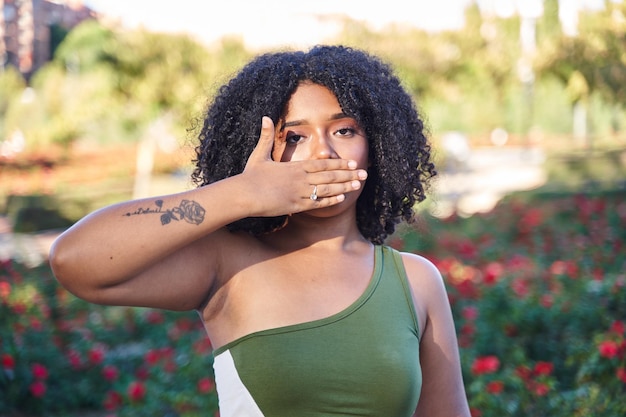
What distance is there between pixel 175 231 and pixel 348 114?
0.50m

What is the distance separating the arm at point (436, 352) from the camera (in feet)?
6.41

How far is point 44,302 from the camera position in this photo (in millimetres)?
5785

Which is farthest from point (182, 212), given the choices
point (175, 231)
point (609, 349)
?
point (609, 349)

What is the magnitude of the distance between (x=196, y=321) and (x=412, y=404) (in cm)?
363

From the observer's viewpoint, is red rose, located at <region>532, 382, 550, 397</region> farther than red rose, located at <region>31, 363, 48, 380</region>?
No

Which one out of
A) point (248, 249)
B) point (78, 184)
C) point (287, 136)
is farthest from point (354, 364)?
point (78, 184)

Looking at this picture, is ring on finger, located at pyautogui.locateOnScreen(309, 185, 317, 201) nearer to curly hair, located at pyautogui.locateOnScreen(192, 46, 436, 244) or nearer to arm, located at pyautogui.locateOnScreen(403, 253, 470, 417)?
curly hair, located at pyautogui.locateOnScreen(192, 46, 436, 244)

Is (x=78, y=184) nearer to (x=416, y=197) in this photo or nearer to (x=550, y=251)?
(x=550, y=251)

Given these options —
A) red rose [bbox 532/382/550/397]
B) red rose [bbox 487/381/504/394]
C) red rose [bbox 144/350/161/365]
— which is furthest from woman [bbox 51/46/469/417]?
red rose [bbox 144/350/161/365]

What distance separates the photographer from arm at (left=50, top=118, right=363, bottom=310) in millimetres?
1557

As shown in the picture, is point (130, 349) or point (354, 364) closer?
point (354, 364)

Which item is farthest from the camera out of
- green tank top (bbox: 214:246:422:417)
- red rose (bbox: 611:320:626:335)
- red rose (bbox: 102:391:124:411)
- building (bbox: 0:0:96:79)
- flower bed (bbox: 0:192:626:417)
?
building (bbox: 0:0:96:79)

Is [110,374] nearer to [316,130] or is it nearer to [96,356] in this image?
[96,356]

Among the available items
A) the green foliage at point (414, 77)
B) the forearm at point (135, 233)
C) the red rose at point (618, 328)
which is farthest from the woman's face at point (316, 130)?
the green foliage at point (414, 77)
